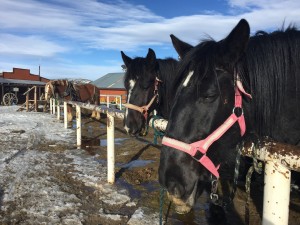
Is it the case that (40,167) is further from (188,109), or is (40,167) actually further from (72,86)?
(72,86)

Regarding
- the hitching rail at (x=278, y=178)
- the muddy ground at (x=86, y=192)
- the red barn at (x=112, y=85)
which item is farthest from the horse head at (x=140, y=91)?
the red barn at (x=112, y=85)

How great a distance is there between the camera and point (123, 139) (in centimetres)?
940

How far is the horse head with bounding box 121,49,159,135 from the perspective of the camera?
4.84 metres

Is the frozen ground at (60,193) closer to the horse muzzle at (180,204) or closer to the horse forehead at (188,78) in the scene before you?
the horse muzzle at (180,204)

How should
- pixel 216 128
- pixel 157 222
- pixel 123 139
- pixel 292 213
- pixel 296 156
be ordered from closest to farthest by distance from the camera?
1. pixel 296 156
2. pixel 216 128
3. pixel 157 222
4. pixel 292 213
5. pixel 123 139

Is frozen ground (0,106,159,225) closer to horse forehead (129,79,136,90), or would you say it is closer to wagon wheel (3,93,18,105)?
horse forehead (129,79,136,90)

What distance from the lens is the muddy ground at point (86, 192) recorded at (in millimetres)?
3499

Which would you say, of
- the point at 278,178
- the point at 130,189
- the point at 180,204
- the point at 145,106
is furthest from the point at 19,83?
the point at 278,178

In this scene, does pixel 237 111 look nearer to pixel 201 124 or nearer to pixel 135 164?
pixel 201 124

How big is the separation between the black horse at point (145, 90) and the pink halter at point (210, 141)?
2.95 metres

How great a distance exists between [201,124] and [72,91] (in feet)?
50.8

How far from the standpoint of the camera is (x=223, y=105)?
178 cm

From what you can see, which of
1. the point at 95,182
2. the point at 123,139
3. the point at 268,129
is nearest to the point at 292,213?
the point at 268,129

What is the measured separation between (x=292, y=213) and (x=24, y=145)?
22.6ft
